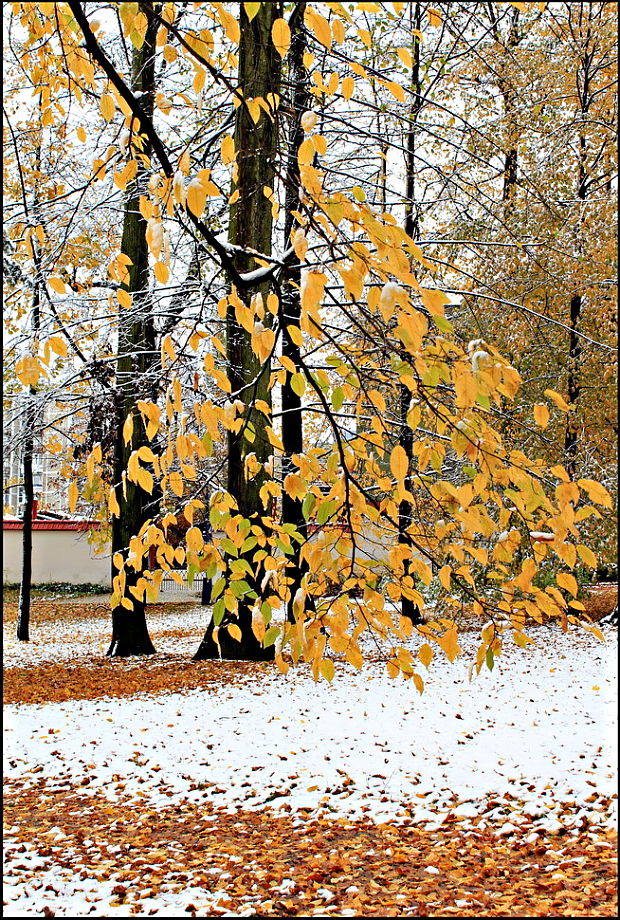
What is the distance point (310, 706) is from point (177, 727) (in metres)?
0.93

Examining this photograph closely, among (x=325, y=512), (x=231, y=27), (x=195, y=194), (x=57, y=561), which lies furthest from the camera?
(x=57, y=561)

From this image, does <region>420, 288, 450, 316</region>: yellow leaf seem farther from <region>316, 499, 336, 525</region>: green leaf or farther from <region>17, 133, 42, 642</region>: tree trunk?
<region>17, 133, 42, 642</region>: tree trunk

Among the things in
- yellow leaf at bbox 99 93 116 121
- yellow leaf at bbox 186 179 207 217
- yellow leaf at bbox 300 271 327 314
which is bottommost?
yellow leaf at bbox 300 271 327 314

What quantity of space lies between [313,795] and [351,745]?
0.74 metres

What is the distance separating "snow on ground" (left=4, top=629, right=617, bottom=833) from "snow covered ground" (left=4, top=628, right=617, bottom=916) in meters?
0.01

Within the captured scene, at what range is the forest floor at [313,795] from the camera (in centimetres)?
272

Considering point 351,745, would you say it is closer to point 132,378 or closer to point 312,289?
point 312,289

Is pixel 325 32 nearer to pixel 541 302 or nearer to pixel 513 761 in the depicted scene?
pixel 513 761

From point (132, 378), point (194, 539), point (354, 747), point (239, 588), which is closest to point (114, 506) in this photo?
point (194, 539)

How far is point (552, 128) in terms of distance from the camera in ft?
25.5

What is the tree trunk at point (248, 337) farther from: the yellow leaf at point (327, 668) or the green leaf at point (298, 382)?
the yellow leaf at point (327, 668)

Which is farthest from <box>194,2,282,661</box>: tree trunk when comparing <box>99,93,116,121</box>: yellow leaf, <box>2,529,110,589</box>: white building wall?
<box>2,529,110,589</box>: white building wall

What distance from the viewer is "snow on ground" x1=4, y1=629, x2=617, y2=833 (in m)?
3.65

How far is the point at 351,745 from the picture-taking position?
444 centimetres
